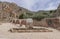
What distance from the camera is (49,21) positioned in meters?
16.1

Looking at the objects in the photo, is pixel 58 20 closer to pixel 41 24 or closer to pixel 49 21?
pixel 49 21

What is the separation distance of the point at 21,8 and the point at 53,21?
5698 centimetres

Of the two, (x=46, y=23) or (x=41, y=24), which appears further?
(x=41, y=24)

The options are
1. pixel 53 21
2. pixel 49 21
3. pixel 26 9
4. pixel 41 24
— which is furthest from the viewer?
pixel 26 9

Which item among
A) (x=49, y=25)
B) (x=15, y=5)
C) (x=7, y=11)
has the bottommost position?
(x=49, y=25)

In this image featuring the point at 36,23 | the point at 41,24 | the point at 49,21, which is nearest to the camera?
the point at 49,21

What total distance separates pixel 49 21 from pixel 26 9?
52808mm

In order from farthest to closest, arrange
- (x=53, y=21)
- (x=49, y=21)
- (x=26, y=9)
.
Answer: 1. (x=26, y=9)
2. (x=49, y=21)
3. (x=53, y=21)

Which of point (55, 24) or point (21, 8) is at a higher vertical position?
point (21, 8)

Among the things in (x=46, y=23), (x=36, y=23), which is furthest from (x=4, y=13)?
(x=46, y=23)

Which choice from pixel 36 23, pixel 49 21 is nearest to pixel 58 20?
pixel 49 21

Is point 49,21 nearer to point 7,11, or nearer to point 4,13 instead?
point 7,11

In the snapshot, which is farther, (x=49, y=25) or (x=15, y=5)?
(x=15, y=5)

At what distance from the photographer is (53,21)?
14.6 meters
